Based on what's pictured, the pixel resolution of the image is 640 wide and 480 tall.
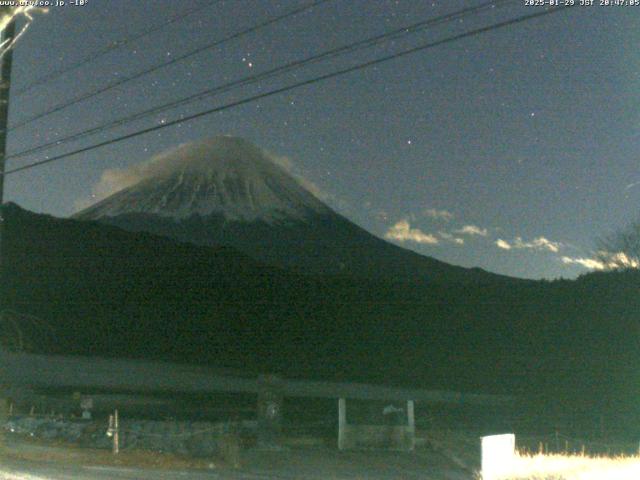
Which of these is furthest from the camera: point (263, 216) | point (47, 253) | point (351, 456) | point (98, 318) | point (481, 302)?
point (263, 216)

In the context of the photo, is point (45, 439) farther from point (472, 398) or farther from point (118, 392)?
point (472, 398)

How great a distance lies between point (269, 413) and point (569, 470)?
33.7ft

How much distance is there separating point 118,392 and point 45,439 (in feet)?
87.3

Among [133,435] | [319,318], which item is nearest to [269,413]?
[133,435]

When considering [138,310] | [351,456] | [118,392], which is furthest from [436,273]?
[351,456]

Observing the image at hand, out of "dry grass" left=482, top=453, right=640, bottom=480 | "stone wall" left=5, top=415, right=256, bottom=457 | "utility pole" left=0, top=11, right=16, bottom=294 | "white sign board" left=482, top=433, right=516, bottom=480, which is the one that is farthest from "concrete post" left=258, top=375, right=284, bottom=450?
"utility pole" left=0, top=11, right=16, bottom=294

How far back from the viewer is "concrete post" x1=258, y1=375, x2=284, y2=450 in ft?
75.8

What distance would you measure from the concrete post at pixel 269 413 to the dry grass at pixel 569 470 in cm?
831

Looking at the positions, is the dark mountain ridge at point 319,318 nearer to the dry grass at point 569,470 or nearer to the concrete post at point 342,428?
the concrete post at point 342,428

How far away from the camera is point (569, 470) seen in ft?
49.8

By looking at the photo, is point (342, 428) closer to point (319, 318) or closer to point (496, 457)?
point (496, 457)

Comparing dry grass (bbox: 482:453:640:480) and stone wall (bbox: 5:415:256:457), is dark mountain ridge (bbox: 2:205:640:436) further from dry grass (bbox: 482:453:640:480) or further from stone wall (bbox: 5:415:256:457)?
dry grass (bbox: 482:453:640:480)

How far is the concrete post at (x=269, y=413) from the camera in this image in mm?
23109

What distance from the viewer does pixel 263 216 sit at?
18550 centimetres
